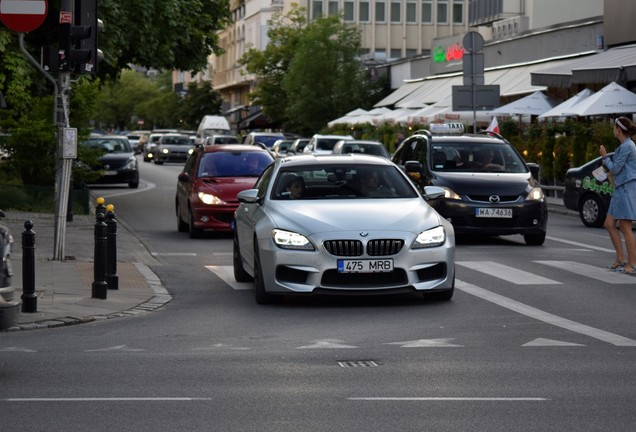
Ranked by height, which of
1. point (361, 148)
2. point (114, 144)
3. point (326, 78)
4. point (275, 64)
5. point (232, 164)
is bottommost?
point (232, 164)

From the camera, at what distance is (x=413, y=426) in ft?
25.0

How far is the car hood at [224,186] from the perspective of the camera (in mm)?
23234

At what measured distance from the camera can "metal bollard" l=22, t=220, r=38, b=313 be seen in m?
12.9

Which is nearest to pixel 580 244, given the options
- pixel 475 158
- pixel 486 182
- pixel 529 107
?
pixel 486 182

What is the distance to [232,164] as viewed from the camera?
24.6 m

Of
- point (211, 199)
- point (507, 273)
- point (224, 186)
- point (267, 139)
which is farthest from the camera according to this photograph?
point (267, 139)

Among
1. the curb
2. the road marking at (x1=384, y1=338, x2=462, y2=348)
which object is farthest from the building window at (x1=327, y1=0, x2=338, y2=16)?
the road marking at (x1=384, y1=338, x2=462, y2=348)

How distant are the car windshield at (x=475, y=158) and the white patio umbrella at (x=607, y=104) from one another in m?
13.3

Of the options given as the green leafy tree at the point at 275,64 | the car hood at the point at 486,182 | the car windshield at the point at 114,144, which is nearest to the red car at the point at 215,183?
the car hood at the point at 486,182

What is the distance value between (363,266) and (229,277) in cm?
387

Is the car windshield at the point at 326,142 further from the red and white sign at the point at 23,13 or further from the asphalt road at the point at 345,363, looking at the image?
the red and white sign at the point at 23,13

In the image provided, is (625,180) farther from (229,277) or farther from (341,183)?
(229,277)

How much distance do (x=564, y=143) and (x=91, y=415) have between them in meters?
28.6

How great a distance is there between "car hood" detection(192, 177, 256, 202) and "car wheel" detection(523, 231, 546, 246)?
4.62m
